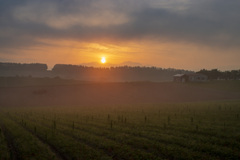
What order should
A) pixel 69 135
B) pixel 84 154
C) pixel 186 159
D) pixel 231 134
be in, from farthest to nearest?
pixel 69 135 → pixel 231 134 → pixel 84 154 → pixel 186 159

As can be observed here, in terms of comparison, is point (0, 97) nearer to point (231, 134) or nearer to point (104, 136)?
point (104, 136)

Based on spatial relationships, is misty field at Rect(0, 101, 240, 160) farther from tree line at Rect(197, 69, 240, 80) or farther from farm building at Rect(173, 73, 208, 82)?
tree line at Rect(197, 69, 240, 80)

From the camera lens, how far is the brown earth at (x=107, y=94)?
75.9 m

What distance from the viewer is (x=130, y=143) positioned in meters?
18.4

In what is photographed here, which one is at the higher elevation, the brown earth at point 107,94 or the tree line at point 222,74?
the tree line at point 222,74

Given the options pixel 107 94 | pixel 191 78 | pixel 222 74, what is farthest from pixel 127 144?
pixel 222 74

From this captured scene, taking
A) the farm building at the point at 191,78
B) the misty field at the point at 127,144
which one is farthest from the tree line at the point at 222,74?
the misty field at the point at 127,144

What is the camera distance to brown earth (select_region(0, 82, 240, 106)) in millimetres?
75875

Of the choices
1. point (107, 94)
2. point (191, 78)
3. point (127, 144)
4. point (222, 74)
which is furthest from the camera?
point (222, 74)

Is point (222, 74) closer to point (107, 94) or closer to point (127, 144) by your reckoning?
point (107, 94)

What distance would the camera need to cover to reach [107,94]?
8412cm

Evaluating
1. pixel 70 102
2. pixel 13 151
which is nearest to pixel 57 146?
pixel 13 151

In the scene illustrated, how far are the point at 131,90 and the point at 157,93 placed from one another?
1055 centimetres

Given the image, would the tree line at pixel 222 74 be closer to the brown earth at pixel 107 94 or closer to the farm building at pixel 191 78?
the farm building at pixel 191 78
